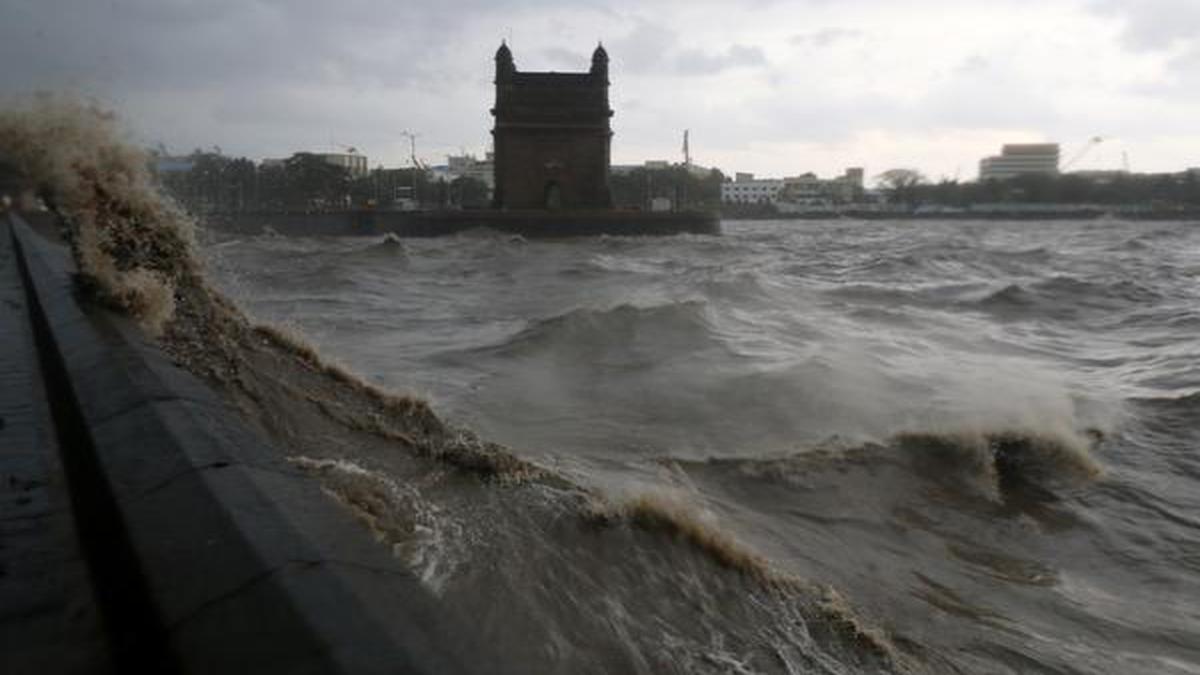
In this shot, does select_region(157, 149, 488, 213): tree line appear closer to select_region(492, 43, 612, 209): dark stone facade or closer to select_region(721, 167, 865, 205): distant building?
select_region(492, 43, 612, 209): dark stone facade

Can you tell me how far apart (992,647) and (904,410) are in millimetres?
3295

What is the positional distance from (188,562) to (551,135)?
139 feet

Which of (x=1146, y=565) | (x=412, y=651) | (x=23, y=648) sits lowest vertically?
(x=1146, y=565)

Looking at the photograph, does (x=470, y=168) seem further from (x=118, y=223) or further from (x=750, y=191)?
(x=118, y=223)

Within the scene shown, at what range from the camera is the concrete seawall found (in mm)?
1341

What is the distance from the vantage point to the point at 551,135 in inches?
1686

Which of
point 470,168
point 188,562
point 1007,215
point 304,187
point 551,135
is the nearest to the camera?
point 188,562

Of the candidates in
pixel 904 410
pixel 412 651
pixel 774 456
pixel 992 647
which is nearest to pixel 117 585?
pixel 412 651

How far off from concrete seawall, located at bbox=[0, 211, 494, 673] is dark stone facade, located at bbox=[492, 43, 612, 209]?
41150 millimetres

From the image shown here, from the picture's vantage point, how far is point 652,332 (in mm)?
9352

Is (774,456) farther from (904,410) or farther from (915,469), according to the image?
(904,410)

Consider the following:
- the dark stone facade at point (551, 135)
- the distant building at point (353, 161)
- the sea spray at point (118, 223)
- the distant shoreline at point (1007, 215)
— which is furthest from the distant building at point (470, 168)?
the sea spray at point (118, 223)

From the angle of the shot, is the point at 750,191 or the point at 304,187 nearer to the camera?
the point at 304,187

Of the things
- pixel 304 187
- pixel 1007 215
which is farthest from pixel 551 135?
pixel 1007 215
